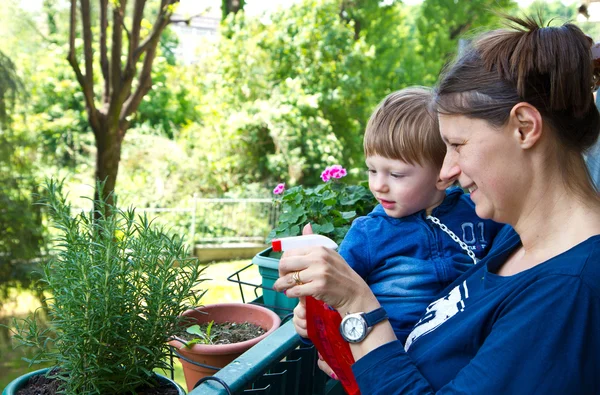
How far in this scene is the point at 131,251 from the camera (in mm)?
1195

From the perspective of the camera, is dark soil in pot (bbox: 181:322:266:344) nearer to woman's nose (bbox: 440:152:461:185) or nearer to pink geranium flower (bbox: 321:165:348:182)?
woman's nose (bbox: 440:152:461:185)

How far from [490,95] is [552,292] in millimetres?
350

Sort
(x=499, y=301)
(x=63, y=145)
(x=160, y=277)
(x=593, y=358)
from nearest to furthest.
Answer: (x=593, y=358) < (x=499, y=301) < (x=160, y=277) < (x=63, y=145)

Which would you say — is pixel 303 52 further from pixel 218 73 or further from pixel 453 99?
pixel 453 99

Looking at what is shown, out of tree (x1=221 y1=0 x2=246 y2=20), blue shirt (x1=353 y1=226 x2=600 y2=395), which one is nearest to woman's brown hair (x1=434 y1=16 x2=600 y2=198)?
blue shirt (x1=353 y1=226 x2=600 y2=395)

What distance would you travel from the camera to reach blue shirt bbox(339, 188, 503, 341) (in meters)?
1.45

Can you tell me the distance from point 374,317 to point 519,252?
0.33 metres

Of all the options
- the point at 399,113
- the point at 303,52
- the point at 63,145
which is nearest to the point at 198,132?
the point at 303,52

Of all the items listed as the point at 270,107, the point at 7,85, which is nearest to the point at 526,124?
the point at 7,85

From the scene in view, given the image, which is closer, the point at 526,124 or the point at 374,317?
the point at 526,124

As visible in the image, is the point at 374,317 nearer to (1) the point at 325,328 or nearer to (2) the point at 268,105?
(1) the point at 325,328

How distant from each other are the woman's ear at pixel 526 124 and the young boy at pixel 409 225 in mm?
479

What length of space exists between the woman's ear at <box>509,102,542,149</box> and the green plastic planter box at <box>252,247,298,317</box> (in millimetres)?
1022

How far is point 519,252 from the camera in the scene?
1.15m
